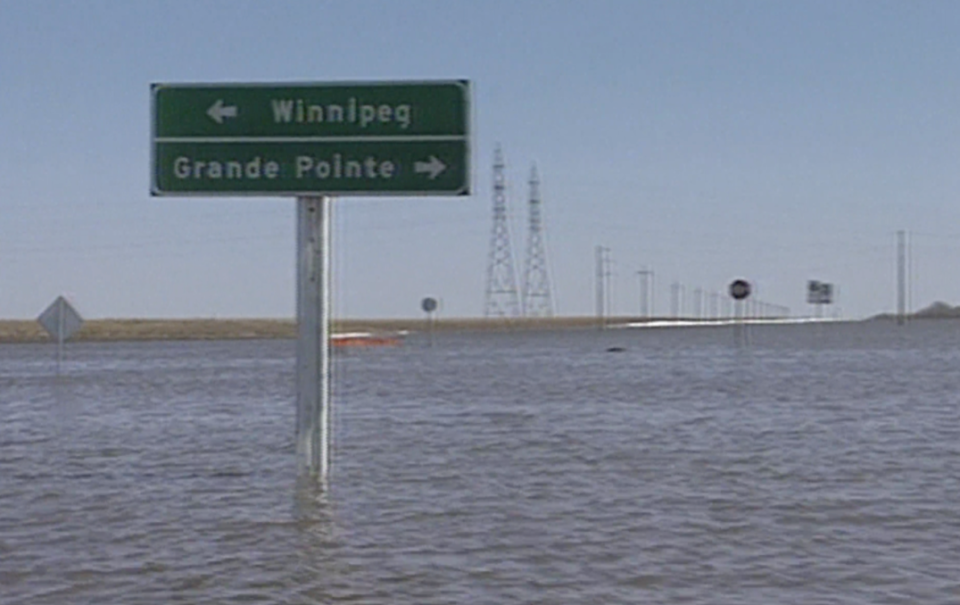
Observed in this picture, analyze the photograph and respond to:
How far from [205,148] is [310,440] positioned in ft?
9.59

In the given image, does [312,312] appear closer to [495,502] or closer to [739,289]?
[495,502]

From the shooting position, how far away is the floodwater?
11.6 meters

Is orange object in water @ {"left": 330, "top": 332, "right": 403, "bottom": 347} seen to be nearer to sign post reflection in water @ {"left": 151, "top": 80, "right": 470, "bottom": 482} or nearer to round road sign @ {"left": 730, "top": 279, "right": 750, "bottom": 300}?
round road sign @ {"left": 730, "top": 279, "right": 750, "bottom": 300}

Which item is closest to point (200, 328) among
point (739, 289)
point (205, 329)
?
point (205, 329)

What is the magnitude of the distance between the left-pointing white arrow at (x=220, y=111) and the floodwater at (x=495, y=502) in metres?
3.53

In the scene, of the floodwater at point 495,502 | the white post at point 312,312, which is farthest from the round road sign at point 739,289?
the white post at point 312,312

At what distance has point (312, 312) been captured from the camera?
16469mm

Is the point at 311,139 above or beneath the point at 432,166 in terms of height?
above

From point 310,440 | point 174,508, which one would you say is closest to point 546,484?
point 310,440

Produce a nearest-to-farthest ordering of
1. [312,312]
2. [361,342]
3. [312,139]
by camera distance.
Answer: [312,139]
[312,312]
[361,342]

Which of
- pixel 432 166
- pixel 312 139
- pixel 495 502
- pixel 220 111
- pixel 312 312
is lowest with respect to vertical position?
pixel 495 502

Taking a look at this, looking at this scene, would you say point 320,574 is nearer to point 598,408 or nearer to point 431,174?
point 431,174

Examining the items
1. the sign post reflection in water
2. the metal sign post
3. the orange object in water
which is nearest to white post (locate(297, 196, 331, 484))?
the sign post reflection in water

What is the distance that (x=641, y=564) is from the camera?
12.2 m
